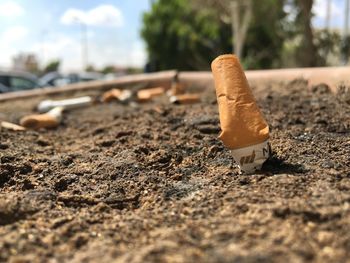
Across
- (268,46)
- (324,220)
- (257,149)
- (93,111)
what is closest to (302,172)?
(257,149)

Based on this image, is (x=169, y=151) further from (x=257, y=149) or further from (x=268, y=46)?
(x=268, y=46)

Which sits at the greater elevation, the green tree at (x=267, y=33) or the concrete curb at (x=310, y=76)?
the green tree at (x=267, y=33)

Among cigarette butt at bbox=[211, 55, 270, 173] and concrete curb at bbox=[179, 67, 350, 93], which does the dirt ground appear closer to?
cigarette butt at bbox=[211, 55, 270, 173]

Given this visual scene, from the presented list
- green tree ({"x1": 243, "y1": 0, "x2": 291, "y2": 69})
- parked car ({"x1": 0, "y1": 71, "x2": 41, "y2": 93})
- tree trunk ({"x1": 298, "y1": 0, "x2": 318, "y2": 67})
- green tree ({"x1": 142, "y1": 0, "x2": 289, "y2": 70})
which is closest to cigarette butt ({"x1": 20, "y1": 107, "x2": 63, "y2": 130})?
tree trunk ({"x1": 298, "y1": 0, "x2": 318, "y2": 67})

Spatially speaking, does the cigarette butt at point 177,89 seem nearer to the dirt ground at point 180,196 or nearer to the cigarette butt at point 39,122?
the cigarette butt at point 39,122

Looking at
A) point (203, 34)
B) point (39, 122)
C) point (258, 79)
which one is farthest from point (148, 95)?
point (203, 34)

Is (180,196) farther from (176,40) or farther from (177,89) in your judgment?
(176,40)

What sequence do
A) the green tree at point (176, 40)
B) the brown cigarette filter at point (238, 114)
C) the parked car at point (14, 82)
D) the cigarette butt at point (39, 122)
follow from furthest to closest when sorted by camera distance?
the green tree at point (176, 40), the parked car at point (14, 82), the cigarette butt at point (39, 122), the brown cigarette filter at point (238, 114)

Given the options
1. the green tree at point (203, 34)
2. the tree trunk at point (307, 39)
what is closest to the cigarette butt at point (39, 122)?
the tree trunk at point (307, 39)
